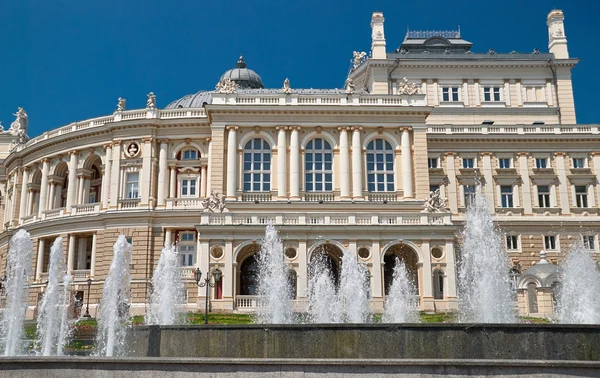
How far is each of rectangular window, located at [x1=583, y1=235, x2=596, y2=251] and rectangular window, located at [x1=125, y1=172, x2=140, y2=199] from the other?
3862 centimetres

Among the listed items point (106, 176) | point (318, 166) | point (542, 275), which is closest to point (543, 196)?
point (542, 275)

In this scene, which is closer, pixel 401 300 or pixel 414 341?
pixel 414 341

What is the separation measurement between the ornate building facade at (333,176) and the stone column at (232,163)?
116mm

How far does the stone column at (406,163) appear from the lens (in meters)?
49.2

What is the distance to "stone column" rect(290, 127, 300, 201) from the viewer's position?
161 ft

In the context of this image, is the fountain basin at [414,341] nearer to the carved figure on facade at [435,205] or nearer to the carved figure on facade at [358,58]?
the carved figure on facade at [435,205]

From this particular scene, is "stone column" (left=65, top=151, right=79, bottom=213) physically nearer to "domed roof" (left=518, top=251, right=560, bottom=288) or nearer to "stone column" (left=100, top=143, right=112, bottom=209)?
"stone column" (left=100, top=143, right=112, bottom=209)

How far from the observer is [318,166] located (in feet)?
166

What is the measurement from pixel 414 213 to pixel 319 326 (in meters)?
29.5

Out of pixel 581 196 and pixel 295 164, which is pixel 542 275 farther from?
pixel 295 164

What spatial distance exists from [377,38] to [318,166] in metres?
18.2

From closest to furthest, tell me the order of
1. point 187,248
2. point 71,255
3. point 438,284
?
point 438,284 → point 187,248 → point 71,255

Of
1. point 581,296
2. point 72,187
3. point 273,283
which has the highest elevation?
point 72,187

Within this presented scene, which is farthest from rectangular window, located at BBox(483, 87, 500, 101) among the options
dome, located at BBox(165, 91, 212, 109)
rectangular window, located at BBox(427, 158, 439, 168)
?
dome, located at BBox(165, 91, 212, 109)
